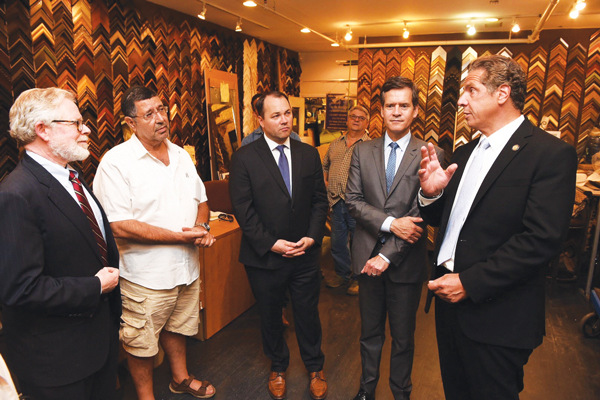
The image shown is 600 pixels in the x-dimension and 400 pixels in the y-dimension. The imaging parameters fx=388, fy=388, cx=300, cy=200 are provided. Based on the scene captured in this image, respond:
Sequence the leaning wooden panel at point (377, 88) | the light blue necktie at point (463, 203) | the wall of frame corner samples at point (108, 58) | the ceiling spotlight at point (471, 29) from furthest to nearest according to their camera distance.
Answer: the leaning wooden panel at point (377, 88), the ceiling spotlight at point (471, 29), the wall of frame corner samples at point (108, 58), the light blue necktie at point (463, 203)

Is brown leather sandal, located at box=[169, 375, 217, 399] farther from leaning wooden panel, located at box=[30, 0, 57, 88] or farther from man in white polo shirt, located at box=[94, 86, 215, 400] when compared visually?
leaning wooden panel, located at box=[30, 0, 57, 88]

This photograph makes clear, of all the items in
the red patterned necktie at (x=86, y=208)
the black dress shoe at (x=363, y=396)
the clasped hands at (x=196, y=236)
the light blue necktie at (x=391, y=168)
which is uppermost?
the light blue necktie at (x=391, y=168)

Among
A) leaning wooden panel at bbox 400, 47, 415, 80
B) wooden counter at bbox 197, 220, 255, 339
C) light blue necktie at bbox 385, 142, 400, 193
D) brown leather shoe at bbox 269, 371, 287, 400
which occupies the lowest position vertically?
brown leather shoe at bbox 269, 371, 287, 400

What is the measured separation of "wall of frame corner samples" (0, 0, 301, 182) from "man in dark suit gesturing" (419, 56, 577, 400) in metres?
3.39

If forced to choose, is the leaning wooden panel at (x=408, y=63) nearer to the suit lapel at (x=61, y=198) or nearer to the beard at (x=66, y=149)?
the beard at (x=66, y=149)

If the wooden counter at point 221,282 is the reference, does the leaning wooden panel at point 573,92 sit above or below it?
above

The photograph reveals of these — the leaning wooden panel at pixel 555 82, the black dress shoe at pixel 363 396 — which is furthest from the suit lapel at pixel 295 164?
the leaning wooden panel at pixel 555 82

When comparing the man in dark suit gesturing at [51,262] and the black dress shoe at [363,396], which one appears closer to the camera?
the man in dark suit gesturing at [51,262]

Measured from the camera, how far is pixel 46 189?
1.40m

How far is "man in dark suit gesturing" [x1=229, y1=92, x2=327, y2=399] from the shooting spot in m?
2.23

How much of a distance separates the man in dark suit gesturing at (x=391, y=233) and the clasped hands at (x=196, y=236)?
83cm

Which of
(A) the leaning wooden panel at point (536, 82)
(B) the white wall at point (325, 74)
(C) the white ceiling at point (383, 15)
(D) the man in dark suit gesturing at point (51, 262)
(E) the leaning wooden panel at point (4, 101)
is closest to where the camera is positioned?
(D) the man in dark suit gesturing at point (51, 262)

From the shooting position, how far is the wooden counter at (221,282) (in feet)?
9.98

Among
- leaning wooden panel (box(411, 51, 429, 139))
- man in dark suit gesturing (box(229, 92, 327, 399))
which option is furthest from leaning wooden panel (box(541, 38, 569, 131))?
man in dark suit gesturing (box(229, 92, 327, 399))
